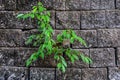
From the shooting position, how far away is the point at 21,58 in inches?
119

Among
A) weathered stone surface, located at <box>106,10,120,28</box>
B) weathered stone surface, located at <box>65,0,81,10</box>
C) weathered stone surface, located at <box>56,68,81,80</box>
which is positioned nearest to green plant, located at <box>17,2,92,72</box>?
weathered stone surface, located at <box>56,68,81,80</box>

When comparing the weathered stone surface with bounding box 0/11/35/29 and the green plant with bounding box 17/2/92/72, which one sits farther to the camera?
the weathered stone surface with bounding box 0/11/35/29

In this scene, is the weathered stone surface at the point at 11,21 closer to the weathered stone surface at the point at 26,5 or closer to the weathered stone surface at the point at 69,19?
the weathered stone surface at the point at 26,5

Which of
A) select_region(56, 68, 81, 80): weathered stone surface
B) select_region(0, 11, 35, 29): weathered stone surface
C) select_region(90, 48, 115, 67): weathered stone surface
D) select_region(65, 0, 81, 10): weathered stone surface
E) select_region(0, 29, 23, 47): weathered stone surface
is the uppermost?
select_region(65, 0, 81, 10): weathered stone surface

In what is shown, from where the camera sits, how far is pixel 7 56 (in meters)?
3.04

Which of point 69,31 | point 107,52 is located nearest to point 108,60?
point 107,52

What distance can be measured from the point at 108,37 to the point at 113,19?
0.77ft

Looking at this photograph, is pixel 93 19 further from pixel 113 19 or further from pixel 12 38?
pixel 12 38

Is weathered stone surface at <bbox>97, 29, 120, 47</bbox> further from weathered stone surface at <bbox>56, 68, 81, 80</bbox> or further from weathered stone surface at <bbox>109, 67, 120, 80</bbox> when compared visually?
weathered stone surface at <bbox>56, 68, 81, 80</bbox>

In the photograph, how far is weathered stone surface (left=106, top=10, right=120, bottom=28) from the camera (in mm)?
2994

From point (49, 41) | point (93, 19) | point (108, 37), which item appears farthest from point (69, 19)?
point (108, 37)

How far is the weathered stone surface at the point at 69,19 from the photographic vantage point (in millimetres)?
3016

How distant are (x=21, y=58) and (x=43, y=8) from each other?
700mm

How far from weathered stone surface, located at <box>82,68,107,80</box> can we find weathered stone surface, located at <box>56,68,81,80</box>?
0.08m
